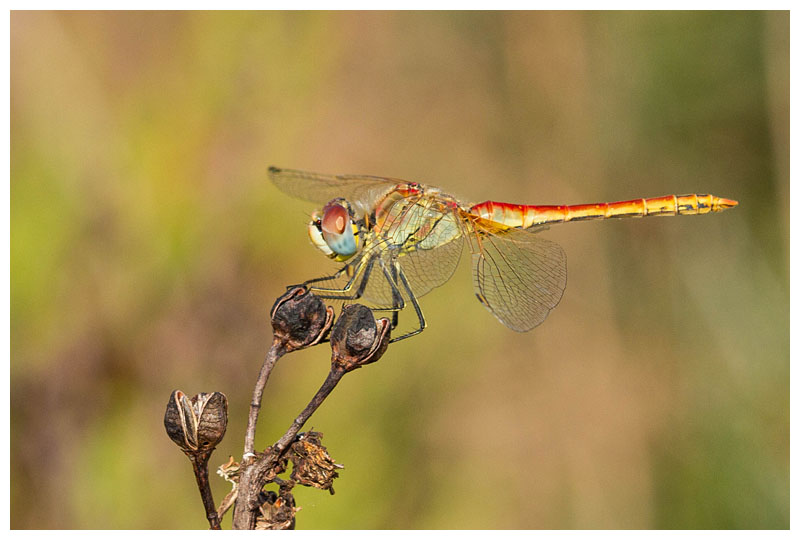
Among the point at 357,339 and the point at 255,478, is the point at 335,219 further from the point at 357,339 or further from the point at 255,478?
the point at 255,478

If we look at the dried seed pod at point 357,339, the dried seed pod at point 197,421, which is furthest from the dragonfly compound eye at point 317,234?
the dried seed pod at point 197,421

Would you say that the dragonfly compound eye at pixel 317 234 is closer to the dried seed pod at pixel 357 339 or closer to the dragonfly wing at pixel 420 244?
the dragonfly wing at pixel 420 244

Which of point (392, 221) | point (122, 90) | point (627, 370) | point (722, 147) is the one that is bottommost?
point (627, 370)

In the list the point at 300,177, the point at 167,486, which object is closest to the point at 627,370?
the point at 300,177

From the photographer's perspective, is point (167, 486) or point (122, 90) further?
point (122, 90)

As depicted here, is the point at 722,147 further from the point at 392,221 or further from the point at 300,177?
the point at 300,177

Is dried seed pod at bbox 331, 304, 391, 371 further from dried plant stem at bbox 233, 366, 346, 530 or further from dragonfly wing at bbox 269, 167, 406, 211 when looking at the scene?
dragonfly wing at bbox 269, 167, 406, 211

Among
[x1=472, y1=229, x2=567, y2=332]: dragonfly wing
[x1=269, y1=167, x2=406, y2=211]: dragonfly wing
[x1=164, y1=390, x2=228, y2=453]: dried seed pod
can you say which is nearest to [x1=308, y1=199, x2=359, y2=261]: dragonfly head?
[x1=269, y1=167, x2=406, y2=211]: dragonfly wing
